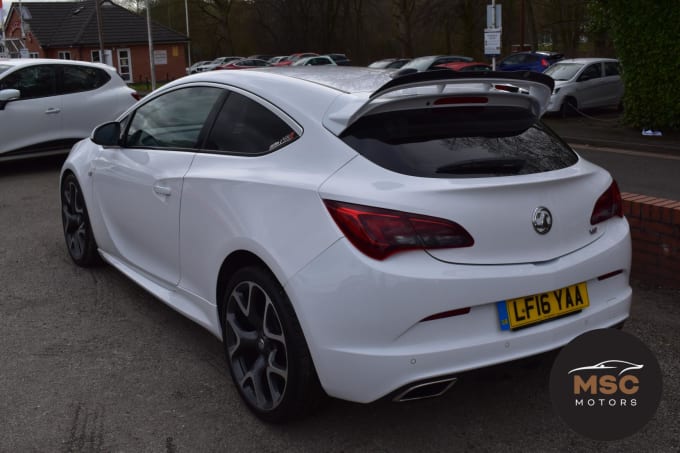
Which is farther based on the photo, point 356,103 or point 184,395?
point 184,395

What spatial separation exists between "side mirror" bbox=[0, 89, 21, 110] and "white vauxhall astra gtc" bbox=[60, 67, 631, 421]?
757 cm

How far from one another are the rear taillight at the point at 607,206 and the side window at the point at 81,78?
9.45 meters

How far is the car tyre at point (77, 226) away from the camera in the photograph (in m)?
5.54

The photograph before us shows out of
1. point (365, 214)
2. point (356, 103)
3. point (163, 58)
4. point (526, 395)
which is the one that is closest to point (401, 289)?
point (365, 214)

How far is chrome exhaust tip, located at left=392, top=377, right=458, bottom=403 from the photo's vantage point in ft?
9.36

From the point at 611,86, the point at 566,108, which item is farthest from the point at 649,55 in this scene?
the point at 611,86

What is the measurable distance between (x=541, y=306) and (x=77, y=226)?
392 centimetres

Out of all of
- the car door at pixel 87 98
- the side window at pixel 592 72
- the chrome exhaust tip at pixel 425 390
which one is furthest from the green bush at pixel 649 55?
the chrome exhaust tip at pixel 425 390

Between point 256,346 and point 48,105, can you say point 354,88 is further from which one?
point 48,105

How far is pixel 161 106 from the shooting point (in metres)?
4.66

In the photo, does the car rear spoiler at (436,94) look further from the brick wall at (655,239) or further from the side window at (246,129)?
the brick wall at (655,239)

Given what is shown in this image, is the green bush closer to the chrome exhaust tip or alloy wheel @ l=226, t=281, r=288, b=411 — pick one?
alloy wheel @ l=226, t=281, r=288, b=411

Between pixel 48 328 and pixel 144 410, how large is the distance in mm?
1412

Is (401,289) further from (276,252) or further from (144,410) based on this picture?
(144,410)
